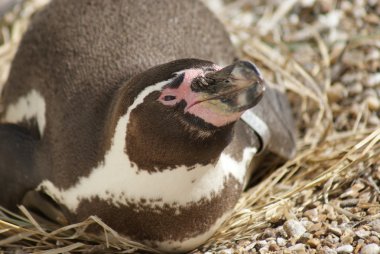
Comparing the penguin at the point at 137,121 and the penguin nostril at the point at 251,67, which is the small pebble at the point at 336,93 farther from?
the penguin nostril at the point at 251,67

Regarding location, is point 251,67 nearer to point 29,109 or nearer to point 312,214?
point 312,214

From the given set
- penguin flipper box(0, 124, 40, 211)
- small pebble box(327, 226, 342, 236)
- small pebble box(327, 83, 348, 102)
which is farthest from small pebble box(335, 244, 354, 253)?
small pebble box(327, 83, 348, 102)

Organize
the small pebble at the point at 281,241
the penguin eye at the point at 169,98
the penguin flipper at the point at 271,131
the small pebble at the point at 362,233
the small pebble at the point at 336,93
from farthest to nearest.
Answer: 1. the small pebble at the point at 336,93
2. the penguin flipper at the point at 271,131
3. the small pebble at the point at 281,241
4. the small pebble at the point at 362,233
5. the penguin eye at the point at 169,98

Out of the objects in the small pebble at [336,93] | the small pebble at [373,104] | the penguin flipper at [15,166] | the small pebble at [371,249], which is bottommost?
the small pebble at [371,249]

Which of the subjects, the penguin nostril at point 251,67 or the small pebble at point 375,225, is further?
the small pebble at point 375,225

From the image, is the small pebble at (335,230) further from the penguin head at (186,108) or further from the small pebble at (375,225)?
the penguin head at (186,108)

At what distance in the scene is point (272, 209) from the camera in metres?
3.62

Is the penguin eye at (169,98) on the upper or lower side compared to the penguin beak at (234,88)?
upper

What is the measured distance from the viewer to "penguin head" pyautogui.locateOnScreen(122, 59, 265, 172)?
2.85 meters

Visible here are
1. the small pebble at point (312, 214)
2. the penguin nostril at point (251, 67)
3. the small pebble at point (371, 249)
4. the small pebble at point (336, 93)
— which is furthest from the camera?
the small pebble at point (336, 93)

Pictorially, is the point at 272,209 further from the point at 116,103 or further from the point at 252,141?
the point at 116,103

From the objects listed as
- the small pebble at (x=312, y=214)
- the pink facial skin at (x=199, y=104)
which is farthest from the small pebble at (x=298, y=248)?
the pink facial skin at (x=199, y=104)

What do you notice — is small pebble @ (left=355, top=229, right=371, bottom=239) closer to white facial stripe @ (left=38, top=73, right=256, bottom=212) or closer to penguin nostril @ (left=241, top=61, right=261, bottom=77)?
white facial stripe @ (left=38, top=73, right=256, bottom=212)

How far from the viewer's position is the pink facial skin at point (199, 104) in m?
2.89
